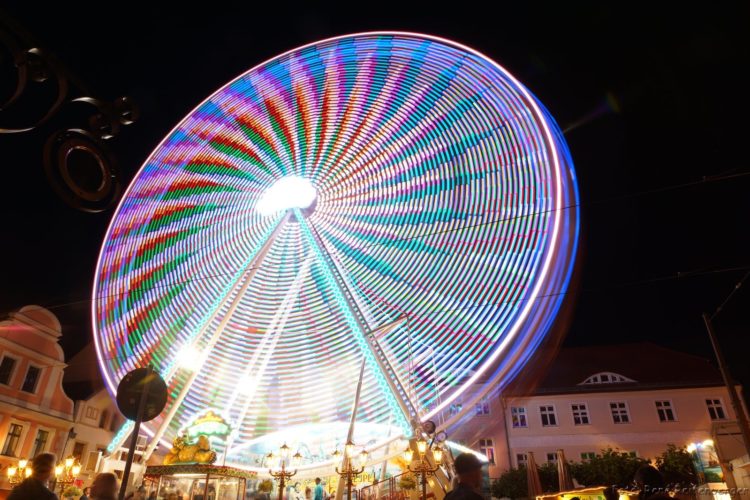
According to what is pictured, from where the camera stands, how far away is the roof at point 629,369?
97.5ft

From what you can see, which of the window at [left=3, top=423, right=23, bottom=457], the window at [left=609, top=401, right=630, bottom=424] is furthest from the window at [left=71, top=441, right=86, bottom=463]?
the window at [left=609, top=401, right=630, bottom=424]

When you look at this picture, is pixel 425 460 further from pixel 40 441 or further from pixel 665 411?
pixel 665 411

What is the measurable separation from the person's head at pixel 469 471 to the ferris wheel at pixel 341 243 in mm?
10232

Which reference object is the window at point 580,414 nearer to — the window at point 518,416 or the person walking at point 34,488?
the window at point 518,416

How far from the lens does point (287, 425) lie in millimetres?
20969

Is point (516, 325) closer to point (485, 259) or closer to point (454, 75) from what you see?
point (485, 259)

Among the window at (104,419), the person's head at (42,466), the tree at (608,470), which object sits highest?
the window at (104,419)

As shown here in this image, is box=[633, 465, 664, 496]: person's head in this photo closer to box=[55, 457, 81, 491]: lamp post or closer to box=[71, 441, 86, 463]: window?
box=[55, 457, 81, 491]: lamp post

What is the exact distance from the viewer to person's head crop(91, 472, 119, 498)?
12.5ft

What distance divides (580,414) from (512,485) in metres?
6.84

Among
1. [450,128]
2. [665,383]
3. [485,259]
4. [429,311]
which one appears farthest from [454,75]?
[665,383]

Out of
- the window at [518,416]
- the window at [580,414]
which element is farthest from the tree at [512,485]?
Answer: the window at [580,414]

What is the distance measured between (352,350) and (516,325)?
8058 millimetres

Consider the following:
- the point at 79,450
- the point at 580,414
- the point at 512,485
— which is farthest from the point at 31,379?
the point at 580,414
